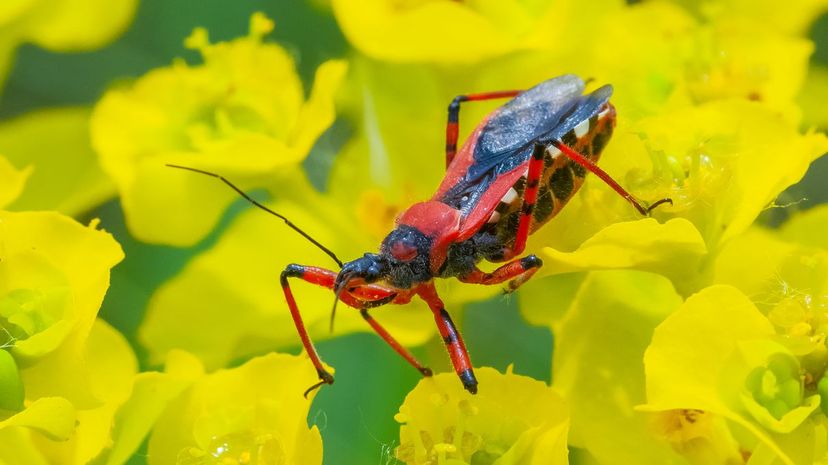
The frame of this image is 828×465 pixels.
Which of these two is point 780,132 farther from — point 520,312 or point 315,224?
point 315,224

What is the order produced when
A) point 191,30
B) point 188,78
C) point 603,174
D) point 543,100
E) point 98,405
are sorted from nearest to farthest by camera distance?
1. point 98,405
2. point 603,174
3. point 543,100
4. point 188,78
5. point 191,30

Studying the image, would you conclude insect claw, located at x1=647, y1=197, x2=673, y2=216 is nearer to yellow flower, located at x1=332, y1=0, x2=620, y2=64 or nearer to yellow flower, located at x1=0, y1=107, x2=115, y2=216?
yellow flower, located at x1=332, y1=0, x2=620, y2=64

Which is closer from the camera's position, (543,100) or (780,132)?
(780,132)

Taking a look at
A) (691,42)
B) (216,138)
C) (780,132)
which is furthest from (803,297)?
(216,138)

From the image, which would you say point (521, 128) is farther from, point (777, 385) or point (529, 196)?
point (777, 385)

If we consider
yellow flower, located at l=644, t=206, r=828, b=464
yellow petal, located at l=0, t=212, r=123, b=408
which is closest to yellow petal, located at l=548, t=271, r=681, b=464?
yellow flower, located at l=644, t=206, r=828, b=464

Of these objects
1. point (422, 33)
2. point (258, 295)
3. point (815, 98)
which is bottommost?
point (258, 295)

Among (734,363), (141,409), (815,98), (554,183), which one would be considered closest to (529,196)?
(554,183)
